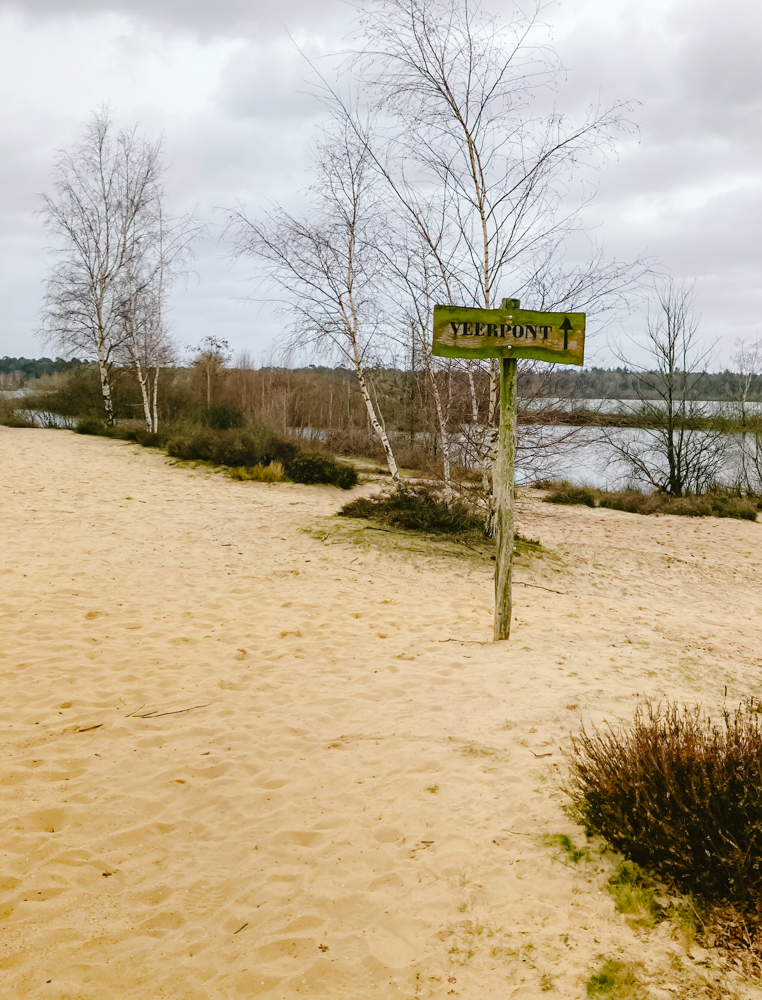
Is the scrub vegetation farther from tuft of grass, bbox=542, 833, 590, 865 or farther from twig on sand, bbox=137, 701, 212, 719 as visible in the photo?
twig on sand, bbox=137, 701, 212, 719

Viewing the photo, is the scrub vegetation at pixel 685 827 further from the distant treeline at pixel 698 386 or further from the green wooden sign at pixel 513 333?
the distant treeline at pixel 698 386

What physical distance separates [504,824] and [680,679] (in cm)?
263

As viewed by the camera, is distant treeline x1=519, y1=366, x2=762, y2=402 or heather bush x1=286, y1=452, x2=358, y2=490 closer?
heather bush x1=286, y1=452, x2=358, y2=490

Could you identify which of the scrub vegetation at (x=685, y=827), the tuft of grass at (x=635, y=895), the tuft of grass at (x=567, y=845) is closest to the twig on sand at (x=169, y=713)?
the tuft of grass at (x=567, y=845)

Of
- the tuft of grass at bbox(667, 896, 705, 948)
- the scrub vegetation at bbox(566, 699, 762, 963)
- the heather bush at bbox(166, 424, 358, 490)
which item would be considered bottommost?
the tuft of grass at bbox(667, 896, 705, 948)

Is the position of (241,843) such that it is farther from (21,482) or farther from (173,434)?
(173,434)

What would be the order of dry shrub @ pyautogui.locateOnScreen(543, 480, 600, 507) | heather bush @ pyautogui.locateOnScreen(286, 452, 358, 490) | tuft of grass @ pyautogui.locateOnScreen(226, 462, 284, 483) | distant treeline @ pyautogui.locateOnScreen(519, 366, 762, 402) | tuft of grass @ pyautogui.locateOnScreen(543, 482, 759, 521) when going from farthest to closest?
distant treeline @ pyautogui.locateOnScreen(519, 366, 762, 402) → dry shrub @ pyautogui.locateOnScreen(543, 480, 600, 507) → tuft of grass @ pyautogui.locateOnScreen(543, 482, 759, 521) → heather bush @ pyautogui.locateOnScreen(286, 452, 358, 490) → tuft of grass @ pyautogui.locateOnScreen(226, 462, 284, 483)

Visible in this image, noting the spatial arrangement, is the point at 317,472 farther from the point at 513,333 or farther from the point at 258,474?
the point at 513,333

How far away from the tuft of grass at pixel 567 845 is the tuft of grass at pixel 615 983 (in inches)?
22.5

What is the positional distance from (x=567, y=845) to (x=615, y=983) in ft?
2.49

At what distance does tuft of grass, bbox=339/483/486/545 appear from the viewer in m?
10.6

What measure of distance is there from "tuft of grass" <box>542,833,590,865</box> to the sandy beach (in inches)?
2.1

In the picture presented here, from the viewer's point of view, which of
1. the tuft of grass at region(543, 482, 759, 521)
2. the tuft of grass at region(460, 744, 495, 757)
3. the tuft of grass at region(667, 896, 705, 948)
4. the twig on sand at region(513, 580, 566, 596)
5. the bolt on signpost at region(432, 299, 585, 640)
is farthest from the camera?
the tuft of grass at region(543, 482, 759, 521)

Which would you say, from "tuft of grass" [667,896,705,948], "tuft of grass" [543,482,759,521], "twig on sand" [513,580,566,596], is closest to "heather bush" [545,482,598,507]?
"tuft of grass" [543,482,759,521]
